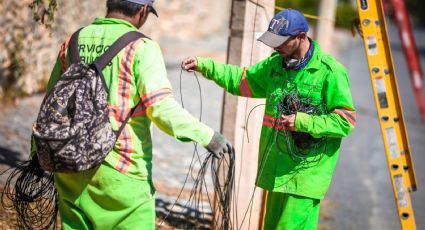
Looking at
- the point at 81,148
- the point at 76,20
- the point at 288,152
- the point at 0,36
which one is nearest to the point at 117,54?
the point at 81,148

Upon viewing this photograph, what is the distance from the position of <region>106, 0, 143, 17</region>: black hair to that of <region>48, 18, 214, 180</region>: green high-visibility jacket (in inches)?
2.1

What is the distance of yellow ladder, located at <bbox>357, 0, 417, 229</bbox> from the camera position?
187 inches

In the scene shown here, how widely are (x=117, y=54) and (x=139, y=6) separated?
28 cm

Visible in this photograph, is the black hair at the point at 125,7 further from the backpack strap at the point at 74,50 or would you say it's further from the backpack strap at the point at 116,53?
the backpack strap at the point at 74,50

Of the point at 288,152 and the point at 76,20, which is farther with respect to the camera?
the point at 76,20

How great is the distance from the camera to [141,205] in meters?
3.67

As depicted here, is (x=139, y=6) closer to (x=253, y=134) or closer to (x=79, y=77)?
(x=79, y=77)

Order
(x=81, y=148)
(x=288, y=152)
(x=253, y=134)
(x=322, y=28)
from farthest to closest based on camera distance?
(x=322, y=28), (x=253, y=134), (x=288, y=152), (x=81, y=148)

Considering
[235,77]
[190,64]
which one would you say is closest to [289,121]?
[235,77]

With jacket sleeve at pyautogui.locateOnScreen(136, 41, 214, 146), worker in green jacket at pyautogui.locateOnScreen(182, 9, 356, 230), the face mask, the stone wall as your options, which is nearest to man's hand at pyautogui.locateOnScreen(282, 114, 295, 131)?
worker in green jacket at pyautogui.locateOnScreen(182, 9, 356, 230)

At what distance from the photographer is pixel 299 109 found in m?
4.26

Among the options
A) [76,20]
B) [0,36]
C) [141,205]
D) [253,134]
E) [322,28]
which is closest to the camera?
[141,205]

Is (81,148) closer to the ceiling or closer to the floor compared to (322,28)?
closer to the floor

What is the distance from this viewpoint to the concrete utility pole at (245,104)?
5371 millimetres
